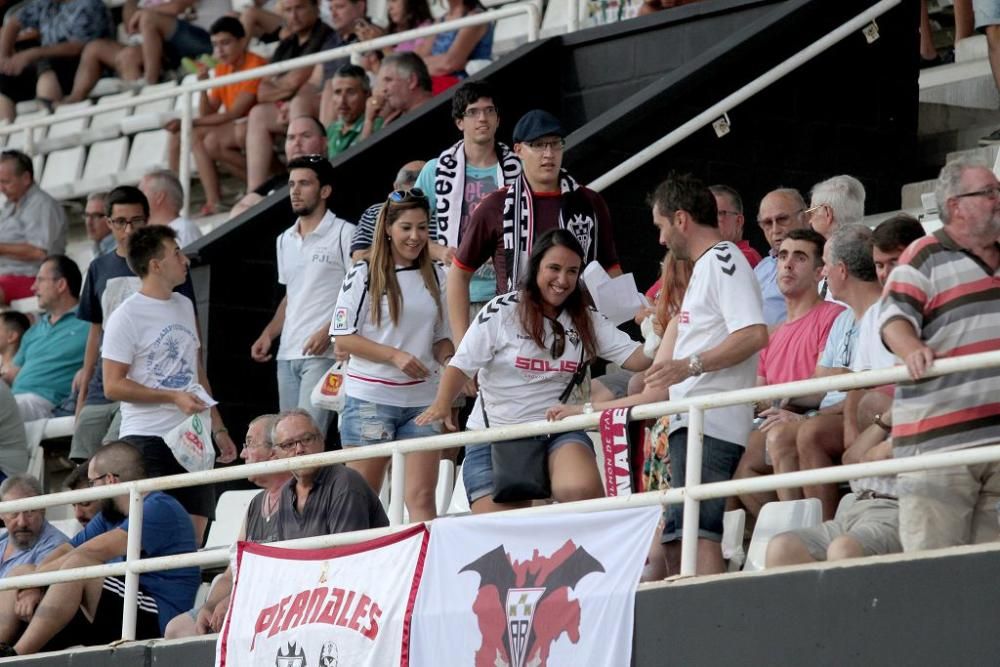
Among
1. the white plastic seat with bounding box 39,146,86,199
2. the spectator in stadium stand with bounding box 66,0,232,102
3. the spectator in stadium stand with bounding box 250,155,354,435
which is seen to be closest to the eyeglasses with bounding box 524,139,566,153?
the spectator in stadium stand with bounding box 250,155,354,435

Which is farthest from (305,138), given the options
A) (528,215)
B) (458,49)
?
(528,215)

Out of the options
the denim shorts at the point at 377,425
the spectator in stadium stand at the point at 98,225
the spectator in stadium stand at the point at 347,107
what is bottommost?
the denim shorts at the point at 377,425

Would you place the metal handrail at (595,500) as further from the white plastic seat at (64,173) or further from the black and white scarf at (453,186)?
the white plastic seat at (64,173)

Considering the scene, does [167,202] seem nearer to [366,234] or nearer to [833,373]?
[366,234]

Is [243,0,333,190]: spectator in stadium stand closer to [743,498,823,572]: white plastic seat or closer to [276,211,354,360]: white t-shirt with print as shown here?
[276,211,354,360]: white t-shirt with print

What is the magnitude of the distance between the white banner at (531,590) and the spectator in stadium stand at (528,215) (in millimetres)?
1590

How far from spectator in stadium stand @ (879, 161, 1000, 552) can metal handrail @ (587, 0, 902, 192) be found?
399 centimetres

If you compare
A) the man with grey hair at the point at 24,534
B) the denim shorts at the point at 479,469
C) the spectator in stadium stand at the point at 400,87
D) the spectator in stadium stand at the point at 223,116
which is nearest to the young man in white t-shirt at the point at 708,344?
the denim shorts at the point at 479,469

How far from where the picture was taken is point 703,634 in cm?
718

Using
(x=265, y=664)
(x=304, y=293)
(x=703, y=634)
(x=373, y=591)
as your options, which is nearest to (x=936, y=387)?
(x=703, y=634)

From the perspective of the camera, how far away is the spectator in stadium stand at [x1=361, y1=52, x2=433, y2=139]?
39.8ft

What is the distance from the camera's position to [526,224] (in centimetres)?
938

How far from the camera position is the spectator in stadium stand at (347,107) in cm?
A: 1250

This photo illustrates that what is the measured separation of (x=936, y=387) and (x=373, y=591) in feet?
7.85
